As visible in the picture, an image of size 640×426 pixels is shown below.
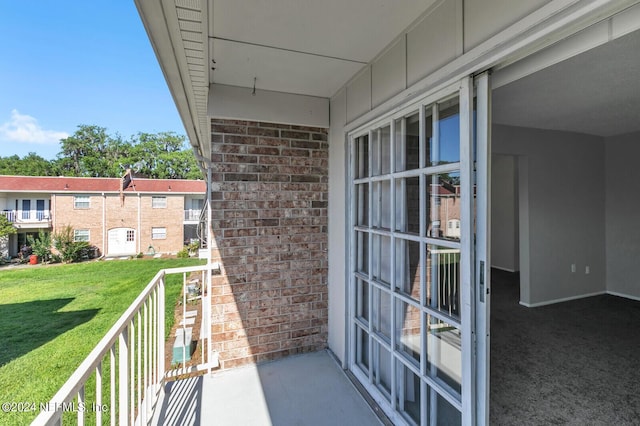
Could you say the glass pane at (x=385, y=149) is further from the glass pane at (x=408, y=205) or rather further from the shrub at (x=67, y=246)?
the shrub at (x=67, y=246)

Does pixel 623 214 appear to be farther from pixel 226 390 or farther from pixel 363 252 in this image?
pixel 226 390

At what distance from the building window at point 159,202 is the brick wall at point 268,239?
55.0ft

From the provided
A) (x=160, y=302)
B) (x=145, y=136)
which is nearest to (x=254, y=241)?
(x=160, y=302)

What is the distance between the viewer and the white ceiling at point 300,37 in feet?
5.21

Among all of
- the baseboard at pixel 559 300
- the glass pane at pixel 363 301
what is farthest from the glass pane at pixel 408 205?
the baseboard at pixel 559 300

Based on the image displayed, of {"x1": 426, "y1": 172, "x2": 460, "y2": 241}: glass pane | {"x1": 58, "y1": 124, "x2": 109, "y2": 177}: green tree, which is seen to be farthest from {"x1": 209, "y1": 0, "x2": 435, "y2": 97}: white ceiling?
{"x1": 58, "y1": 124, "x2": 109, "y2": 177}: green tree

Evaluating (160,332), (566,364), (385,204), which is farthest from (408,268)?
(566,364)

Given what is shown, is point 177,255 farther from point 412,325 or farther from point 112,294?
point 412,325

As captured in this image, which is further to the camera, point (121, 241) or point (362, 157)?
point (121, 241)

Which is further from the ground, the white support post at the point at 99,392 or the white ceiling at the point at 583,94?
the white ceiling at the point at 583,94

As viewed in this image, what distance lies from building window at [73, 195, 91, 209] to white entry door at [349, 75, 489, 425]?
19210 millimetres

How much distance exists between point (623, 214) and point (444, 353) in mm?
5355

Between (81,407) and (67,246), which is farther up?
(81,407)

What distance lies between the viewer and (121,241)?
16.9 m
